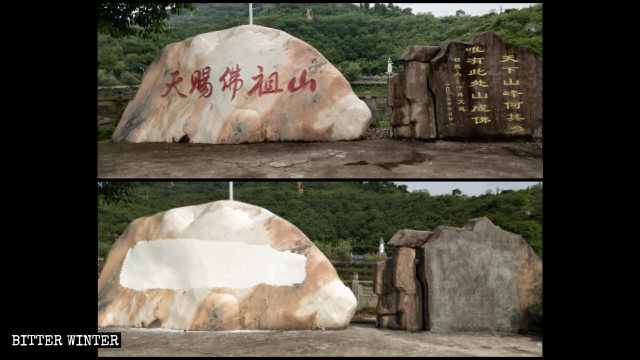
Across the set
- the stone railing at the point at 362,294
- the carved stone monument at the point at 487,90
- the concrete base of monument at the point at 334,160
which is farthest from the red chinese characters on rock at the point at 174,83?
the stone railing at the point at 362,294

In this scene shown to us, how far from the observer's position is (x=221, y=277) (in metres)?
6.86

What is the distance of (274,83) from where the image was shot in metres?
7.26

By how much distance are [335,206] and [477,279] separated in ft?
34.3

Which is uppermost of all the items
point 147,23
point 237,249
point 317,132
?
point 147,23

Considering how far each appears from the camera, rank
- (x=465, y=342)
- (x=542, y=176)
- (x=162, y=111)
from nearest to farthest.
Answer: (x=542, y=176) < (x=465, y=342) < (x=162, y=111)

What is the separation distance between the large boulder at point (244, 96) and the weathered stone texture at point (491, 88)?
121 cm

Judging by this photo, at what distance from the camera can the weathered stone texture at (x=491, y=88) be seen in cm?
707

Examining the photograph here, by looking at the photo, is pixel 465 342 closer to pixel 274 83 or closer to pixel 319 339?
pixel 319 339

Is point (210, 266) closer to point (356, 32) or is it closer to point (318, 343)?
point (318, 343)

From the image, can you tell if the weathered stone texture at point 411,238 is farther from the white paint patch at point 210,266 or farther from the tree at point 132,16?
the tree at point 132,16

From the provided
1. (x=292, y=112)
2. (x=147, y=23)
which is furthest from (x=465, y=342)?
(x=147, y=23)

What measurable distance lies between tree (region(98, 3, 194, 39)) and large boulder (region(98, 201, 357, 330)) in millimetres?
3482

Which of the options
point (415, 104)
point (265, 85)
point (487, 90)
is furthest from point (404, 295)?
point (265, 85)

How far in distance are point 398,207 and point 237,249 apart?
10.8 metres
